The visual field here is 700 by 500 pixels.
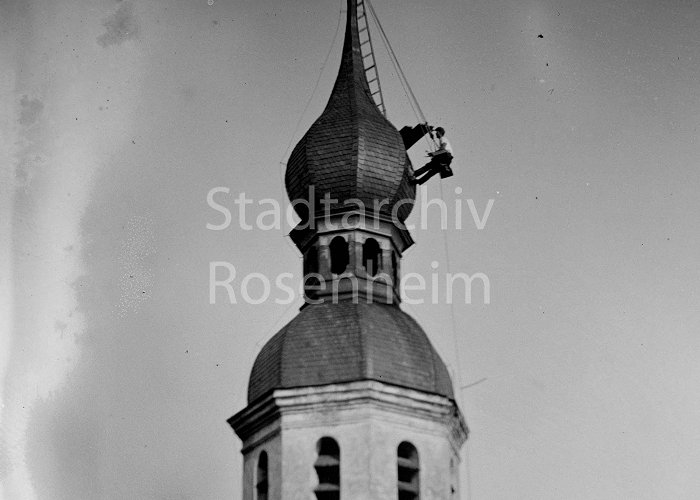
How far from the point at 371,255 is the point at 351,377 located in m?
4.13

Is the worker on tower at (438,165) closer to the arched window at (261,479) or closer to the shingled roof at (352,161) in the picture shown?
the shingled roof at (352,161)

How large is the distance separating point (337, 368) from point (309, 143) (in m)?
5.90

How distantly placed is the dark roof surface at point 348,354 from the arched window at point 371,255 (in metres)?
1.66

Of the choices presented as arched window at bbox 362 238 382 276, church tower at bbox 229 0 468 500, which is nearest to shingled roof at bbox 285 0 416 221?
church tower at bbox 229 0 468 500

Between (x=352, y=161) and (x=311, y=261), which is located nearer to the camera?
(x=352, y=161)

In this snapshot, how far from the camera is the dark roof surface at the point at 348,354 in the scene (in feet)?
111

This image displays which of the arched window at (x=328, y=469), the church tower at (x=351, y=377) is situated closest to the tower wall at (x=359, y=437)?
the church tower at (x=351, y=377)

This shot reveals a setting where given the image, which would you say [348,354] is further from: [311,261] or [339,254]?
[311,261]

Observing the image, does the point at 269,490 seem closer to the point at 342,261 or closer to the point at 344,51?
the point at 342,261

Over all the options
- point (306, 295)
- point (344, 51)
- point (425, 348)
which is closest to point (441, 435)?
point (425, 348)

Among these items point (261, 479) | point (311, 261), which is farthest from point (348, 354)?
point (311, 261)

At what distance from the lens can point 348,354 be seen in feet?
111

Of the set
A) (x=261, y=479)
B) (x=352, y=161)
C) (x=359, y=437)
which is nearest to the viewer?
(x=359, y=437)

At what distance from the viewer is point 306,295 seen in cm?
3656
